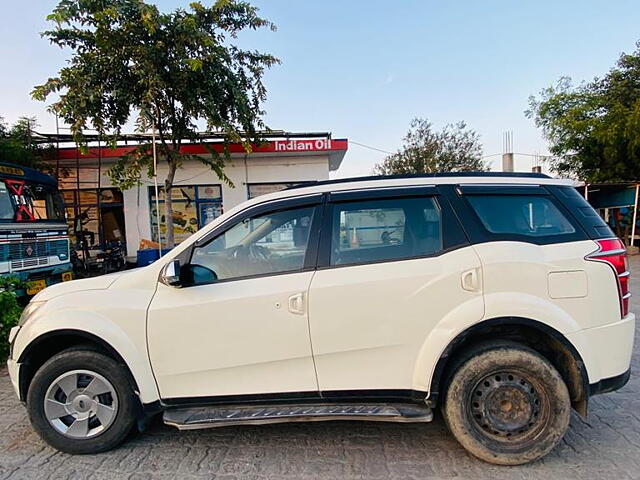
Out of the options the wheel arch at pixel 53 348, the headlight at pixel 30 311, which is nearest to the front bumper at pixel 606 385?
the wheel arch at pixel 53 348

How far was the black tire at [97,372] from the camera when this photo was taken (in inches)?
98.3

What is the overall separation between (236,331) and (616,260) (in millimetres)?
2659

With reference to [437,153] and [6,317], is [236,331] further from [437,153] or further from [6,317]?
[437,153]

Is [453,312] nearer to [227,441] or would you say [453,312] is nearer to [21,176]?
[227,441]

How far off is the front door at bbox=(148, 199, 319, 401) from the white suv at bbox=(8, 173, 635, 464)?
0.03 feet

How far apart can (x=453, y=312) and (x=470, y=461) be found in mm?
1047

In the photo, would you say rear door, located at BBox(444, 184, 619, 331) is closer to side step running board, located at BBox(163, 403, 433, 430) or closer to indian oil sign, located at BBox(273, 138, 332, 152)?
side step running board, located at BBox(163, 403, 433, 430)

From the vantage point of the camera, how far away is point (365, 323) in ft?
7.66

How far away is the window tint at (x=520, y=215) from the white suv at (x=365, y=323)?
0.03 ft

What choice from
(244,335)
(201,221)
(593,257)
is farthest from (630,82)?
(244,335)

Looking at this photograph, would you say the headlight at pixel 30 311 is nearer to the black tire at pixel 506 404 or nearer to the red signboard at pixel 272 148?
the black tire at pixel 506 404

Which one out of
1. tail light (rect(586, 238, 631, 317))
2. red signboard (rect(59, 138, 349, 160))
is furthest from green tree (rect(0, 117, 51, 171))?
tail light (rect(586, 238, 631, 317))

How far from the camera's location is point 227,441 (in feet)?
8.74

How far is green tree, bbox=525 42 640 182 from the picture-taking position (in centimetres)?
1329
